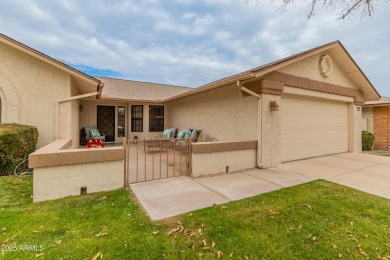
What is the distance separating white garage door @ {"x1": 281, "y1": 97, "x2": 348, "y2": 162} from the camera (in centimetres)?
732

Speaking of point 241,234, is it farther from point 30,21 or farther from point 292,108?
point 30,21

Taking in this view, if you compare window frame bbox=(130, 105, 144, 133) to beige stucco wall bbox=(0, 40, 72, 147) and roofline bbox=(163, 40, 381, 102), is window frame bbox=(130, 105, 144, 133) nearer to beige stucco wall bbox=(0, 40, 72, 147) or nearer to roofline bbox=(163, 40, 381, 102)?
beige stucco wall bbox=(0, 40, 72, 147)

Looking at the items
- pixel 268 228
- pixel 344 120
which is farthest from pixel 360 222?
pixel 344 120

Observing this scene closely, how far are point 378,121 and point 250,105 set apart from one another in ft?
40.1

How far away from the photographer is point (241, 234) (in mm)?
2666

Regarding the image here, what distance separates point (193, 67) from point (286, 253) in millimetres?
29345

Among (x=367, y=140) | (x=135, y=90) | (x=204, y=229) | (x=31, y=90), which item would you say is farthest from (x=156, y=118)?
(x=367, y=140)

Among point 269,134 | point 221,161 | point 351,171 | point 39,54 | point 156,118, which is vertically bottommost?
point 351,171

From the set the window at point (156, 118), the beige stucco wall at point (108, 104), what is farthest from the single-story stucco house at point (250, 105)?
the window at point (156, 118)

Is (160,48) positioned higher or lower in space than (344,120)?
higher

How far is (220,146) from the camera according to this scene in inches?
223

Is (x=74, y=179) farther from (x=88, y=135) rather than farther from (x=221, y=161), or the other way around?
(x=88, y=135)

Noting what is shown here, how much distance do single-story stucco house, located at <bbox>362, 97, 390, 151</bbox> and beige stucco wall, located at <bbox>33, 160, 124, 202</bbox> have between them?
52.7 ft

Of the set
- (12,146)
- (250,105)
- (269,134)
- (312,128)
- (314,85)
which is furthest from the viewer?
(312,128)
